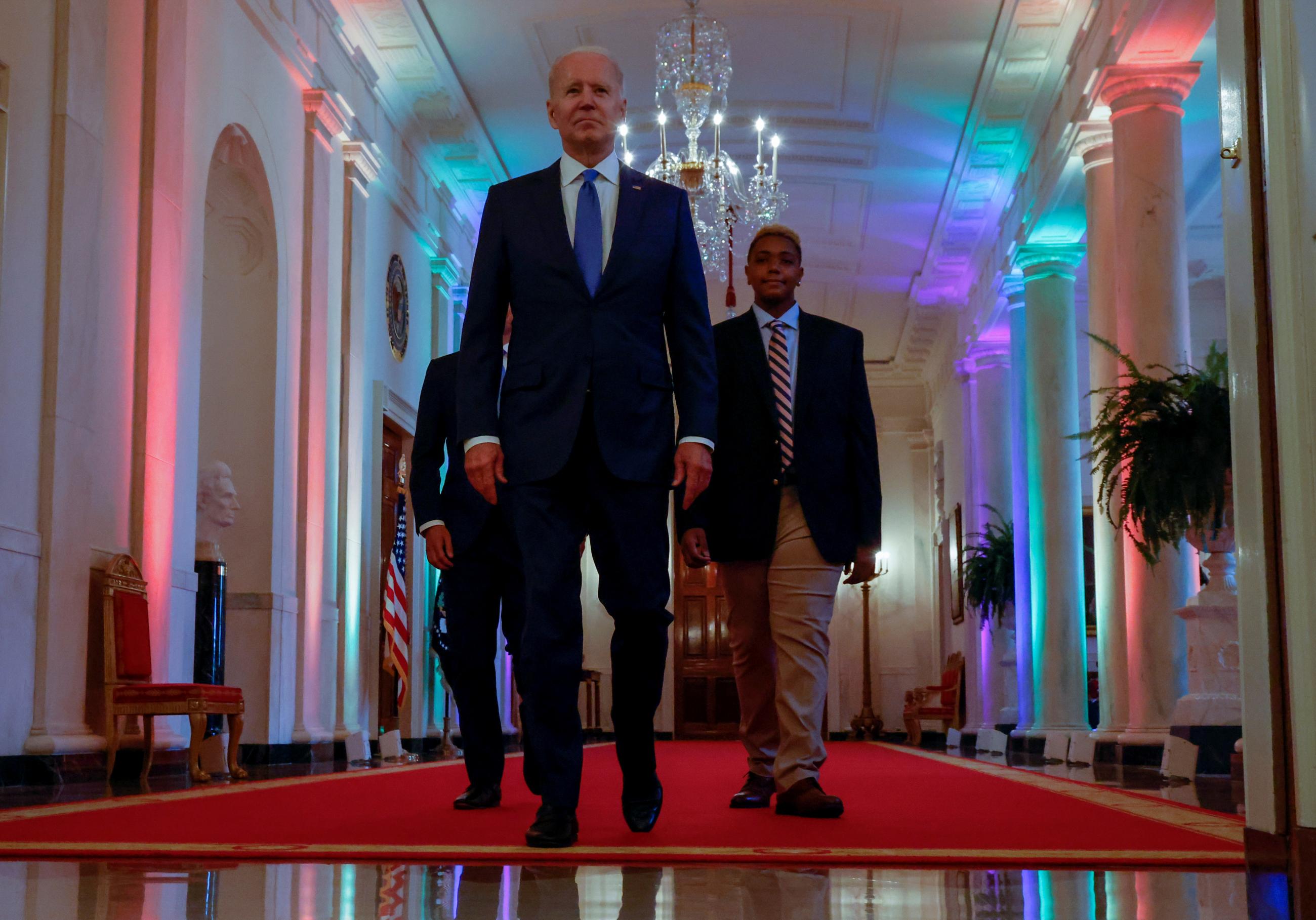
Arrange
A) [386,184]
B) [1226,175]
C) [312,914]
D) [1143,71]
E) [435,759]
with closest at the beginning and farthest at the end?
1. [312,914]
2. [1226,175]
3. [1143,71]
4. [435,759]
5. [386,184]

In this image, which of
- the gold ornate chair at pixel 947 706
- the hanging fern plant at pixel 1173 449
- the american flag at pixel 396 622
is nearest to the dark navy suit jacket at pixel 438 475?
the hanging fern plant at pixel 1173 449

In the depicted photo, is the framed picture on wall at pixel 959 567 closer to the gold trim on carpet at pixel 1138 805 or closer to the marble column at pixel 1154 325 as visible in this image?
the marble column at pixel 1154 325

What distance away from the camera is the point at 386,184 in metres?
10.8

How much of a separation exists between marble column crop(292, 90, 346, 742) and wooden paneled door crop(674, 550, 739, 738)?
971 cm

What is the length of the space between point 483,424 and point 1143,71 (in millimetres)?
6824

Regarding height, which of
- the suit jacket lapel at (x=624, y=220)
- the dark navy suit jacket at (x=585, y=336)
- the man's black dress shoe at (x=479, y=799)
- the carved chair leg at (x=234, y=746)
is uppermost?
the suit jacket lapel at (x=624, y=220)

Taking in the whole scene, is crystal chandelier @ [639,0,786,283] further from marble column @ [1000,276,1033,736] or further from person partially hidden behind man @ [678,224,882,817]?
person partially hidden behind man @ [678,224,882,817]

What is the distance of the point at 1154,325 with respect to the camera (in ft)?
25.8

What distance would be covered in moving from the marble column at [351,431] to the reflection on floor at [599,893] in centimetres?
723

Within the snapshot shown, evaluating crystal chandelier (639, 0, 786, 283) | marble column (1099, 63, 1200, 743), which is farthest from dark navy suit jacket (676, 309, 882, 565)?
marble column (1099, 63, 1200, 743)

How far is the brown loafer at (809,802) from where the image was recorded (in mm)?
3275

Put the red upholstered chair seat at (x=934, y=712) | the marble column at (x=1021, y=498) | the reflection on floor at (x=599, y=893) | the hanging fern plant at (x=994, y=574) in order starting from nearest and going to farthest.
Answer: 1. the reflection on floor at (x=599, y=893)
2. the marble column at (x=1021, y=498)
3. the hanging fern plant at (x=994, y=574)
4. the red upholstered chair seat at (x=934, y=712)

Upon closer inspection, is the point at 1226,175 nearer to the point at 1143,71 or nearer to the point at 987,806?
the point at 987,806

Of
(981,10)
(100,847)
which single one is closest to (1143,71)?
(981,10)
